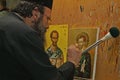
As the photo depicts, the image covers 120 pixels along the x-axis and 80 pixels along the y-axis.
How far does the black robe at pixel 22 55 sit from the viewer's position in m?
1.13

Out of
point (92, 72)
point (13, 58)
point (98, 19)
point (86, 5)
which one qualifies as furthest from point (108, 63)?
point (13, 58)

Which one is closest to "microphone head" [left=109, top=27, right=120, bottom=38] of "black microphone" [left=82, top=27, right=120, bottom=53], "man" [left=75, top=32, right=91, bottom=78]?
"black microphone" [left=82, top=27, right=120, bottom=53]

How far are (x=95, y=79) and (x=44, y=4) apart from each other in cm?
53

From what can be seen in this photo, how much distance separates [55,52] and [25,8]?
0.65 metres

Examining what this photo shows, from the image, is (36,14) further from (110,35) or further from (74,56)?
(110,35)

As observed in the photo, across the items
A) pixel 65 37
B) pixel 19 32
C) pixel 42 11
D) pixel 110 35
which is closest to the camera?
pixel 19 32

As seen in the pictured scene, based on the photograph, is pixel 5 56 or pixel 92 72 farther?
pixel 92 72

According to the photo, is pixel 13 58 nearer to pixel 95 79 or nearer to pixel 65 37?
pixel 95 79

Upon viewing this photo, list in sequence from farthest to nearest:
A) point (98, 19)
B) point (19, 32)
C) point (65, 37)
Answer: point (65, 37)
point (98, 19)
point (19, 32)

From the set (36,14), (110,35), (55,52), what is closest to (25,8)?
(36,14)

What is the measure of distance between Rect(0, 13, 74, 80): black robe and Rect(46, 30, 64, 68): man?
666 millimetres

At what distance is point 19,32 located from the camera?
3.76 ft

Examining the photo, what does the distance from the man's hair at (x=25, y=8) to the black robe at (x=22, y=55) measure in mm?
96

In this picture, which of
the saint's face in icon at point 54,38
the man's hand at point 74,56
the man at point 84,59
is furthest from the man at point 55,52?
the man's hand at point 74,56
